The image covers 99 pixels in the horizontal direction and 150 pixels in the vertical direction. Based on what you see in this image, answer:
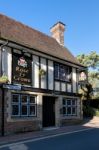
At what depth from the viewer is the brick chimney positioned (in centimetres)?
2441

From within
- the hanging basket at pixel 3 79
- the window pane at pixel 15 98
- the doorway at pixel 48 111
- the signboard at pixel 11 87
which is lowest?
the doorway at pixel 48 111

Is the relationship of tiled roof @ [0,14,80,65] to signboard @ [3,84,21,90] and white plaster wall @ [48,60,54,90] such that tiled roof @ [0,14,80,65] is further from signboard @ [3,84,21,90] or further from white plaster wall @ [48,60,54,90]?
signboard @ [3,84,21,90]

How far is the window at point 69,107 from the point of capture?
20984mm

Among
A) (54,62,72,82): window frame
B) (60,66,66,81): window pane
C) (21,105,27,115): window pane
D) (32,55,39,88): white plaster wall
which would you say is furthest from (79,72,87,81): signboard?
(21,105,27,115): window pane

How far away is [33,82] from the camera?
58.4ft

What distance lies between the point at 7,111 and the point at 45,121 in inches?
176

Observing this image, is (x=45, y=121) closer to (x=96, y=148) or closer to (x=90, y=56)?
(x=96, y=148)

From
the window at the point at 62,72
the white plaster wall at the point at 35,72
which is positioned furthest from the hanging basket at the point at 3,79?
the window at the point at 62,72

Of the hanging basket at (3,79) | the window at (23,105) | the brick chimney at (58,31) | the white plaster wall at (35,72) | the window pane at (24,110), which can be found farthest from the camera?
the brick chimney at (58,31)

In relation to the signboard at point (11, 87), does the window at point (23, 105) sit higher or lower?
lower

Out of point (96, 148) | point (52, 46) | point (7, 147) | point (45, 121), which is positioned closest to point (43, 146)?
point (7, 147)

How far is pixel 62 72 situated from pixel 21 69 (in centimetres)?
486

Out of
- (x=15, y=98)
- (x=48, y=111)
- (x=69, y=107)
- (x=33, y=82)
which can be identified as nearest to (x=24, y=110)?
(x=15, y=98)

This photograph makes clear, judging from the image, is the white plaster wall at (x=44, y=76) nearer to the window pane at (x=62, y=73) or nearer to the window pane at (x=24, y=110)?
the window pane at (x=24, y=110)
